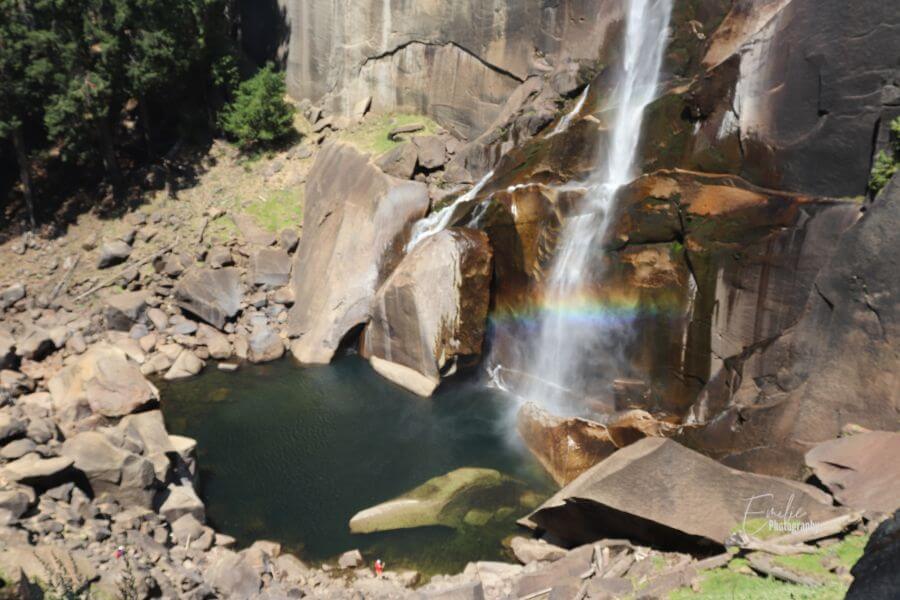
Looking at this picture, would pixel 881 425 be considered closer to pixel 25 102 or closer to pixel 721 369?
pixel 721 369

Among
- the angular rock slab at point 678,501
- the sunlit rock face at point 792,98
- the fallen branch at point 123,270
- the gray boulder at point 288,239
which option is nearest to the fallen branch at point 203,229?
the fallen branch at point 123,270

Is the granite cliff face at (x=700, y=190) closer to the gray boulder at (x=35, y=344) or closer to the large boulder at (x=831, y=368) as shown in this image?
the large boulder at (x=831, y=368)

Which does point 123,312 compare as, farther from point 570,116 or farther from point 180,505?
point 570,116

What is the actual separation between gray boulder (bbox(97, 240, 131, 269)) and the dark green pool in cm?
637

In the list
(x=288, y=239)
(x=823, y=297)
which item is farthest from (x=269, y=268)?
(x=823, y=297)

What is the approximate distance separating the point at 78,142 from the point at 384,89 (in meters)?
12.5

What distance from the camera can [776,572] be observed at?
29.0 ft

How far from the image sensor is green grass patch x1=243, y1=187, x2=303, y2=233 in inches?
1078

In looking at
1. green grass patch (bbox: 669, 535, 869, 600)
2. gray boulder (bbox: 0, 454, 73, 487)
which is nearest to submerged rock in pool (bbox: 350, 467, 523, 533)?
gray boulder (bbox: 0, 454, 73, 487)

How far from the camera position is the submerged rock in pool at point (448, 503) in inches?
606

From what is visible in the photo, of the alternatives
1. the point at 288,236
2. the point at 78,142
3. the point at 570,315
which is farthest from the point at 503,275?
the point at 78,142

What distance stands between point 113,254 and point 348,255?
8868 mm

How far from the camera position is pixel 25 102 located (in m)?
24.6
